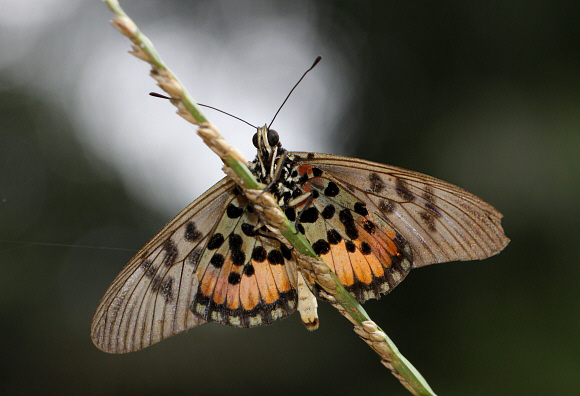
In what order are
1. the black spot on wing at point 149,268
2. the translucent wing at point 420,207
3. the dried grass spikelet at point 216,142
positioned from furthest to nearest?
the black spot on wing at point 149,268, the translucent wing at point 420,207, the dried grass spikelet at point 216,142

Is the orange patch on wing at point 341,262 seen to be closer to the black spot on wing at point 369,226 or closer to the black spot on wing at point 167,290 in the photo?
the black spot on wing at point 369,226

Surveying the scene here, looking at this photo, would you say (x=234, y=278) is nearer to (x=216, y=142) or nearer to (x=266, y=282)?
(x=266, y=282)

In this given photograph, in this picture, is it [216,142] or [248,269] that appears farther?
[248,269]

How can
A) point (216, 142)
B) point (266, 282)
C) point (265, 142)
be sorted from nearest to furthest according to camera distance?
point (216, 142), point (265, 142), point (266, 282)

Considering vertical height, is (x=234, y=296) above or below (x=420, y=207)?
below

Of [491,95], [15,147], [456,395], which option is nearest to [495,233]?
[456,395]

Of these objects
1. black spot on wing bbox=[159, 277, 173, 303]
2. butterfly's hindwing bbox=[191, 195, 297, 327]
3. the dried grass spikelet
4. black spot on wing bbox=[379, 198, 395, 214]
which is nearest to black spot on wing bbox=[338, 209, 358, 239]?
black spot on wing bbox=[379, 198, 395, 214]

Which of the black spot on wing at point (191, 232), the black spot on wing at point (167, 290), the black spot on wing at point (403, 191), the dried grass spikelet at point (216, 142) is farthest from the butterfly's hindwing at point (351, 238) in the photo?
the dried grass spikelet at point (216, 142)

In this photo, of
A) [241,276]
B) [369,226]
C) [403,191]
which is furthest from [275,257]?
[403,191]
